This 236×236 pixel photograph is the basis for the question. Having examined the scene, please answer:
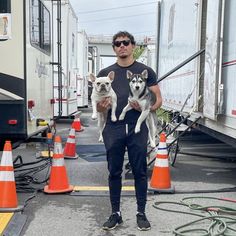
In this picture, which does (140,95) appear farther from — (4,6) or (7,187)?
(4,6)

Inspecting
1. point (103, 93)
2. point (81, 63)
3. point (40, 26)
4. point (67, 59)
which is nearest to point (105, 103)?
point (103, 93)

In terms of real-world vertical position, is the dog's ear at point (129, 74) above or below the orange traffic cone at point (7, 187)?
above

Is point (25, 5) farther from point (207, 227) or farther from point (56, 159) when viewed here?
point (207, 227)

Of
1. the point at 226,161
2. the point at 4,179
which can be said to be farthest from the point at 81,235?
the point at 226,161

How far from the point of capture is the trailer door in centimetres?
612

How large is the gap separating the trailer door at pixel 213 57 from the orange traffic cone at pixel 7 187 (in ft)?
9.04

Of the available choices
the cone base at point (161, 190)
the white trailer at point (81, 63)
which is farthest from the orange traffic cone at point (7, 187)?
the white trailer at point (81, 63)

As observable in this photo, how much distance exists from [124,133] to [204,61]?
332 centimetres

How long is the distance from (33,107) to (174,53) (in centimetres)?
438

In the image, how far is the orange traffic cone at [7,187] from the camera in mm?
5324

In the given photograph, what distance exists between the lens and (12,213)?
5242mm

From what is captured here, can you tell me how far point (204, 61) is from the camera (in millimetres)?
7496

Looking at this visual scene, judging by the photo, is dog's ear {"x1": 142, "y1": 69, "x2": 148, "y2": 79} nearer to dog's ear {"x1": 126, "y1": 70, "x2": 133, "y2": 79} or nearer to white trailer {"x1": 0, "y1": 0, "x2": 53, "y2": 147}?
dog's ear {"x1": 126, "y1": 70, "x2": 133, "y2": 79}

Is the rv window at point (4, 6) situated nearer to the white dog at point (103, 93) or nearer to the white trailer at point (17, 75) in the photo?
the white trailer at point (17, 75)
